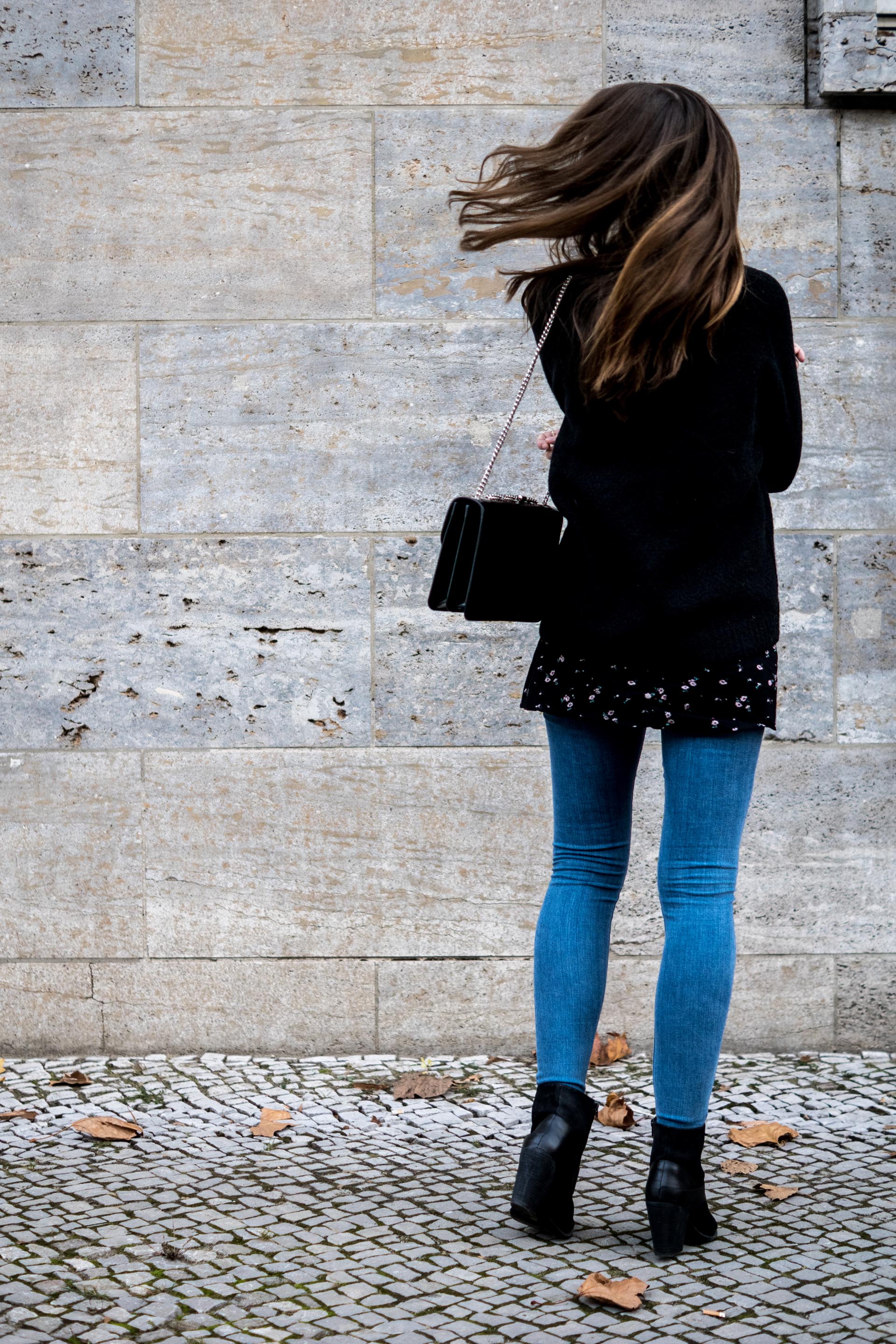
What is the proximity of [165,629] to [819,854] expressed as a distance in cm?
189

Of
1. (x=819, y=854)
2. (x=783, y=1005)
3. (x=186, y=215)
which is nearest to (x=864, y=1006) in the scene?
(x=783, y=1005)

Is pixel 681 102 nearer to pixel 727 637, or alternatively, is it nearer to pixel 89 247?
pixel 727 637

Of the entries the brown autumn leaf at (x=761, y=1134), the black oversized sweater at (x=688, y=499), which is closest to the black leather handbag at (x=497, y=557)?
the black oversized sweater at (x=688, y=499)

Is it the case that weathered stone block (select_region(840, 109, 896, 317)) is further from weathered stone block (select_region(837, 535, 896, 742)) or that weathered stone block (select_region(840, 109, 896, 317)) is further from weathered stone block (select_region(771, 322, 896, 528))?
weathered stone block (select_region(837, 535, 896, 742))

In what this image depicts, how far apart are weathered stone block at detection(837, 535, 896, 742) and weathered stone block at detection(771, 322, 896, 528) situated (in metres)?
0.08

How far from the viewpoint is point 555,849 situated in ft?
8.76

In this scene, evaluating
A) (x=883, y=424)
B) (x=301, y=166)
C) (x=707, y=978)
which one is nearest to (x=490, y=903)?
(x=707, y=978)

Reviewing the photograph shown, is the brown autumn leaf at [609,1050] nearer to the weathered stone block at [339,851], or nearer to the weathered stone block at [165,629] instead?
the weathered stone block at [339,851]

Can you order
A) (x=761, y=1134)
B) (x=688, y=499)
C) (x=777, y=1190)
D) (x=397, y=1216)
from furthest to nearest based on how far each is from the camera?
(x=761, y=1134), (x=777, y=1190), (x=397, y=1216), (x=688, y=499)

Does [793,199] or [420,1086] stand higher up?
[793,199]

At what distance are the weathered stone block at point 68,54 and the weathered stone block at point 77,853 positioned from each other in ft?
5.79

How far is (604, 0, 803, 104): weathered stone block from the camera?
146 inches

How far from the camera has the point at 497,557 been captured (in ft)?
8.10

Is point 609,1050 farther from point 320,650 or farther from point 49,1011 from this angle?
point 49,1011
